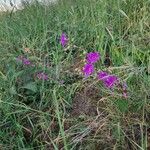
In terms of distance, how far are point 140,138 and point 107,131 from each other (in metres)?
0.14

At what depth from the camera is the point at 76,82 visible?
94.7 inches

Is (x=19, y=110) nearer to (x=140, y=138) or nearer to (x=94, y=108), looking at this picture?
(x=94, y=108)

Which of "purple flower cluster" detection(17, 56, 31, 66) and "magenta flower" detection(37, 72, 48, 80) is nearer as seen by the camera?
"magenta flower" detection(37, 72, 48, 80)

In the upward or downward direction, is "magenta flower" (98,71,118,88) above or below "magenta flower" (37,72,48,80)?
below

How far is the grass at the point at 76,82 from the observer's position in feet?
6.28

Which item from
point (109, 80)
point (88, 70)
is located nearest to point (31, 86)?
point (88, 70)

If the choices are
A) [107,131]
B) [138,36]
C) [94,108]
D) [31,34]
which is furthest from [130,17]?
[107,131]

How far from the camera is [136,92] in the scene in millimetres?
1992

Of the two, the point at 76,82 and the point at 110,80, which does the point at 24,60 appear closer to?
the point at 76,82

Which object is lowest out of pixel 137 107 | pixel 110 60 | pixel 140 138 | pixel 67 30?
pixel 140 138

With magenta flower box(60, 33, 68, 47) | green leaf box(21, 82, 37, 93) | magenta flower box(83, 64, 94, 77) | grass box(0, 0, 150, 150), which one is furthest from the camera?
magenta flower box(60, 33, 68, 47)

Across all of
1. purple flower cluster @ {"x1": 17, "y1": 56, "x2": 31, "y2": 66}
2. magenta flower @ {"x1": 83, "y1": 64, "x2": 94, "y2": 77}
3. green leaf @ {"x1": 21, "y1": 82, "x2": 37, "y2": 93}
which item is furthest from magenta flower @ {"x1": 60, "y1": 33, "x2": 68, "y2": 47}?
magenta flower @ {"x1": 83, "y1": 64, "x2": 94, "y2": 77}

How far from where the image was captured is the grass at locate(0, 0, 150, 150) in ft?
6.28

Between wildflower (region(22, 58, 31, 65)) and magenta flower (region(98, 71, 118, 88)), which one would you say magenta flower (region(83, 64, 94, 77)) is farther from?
wildflower (region(22, 58, 31, 65))
